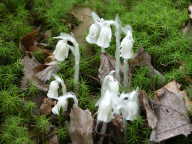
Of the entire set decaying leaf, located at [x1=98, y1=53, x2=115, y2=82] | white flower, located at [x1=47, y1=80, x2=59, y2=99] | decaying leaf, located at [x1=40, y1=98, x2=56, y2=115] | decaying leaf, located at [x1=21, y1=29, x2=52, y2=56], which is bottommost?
decaying leaf, located at [x1=40, y1=98, x2=56, y2=115]

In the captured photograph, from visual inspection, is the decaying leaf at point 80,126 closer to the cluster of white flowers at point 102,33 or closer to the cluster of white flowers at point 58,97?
the cluster of white flowers at point 58,97

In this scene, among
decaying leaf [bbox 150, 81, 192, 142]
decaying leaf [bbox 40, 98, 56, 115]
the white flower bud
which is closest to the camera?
decaying leaf [bbox 150, 81, 192, 142]

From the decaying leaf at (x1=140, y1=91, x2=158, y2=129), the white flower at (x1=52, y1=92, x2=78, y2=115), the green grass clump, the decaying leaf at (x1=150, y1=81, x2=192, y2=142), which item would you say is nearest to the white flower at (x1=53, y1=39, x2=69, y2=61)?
the white flower at (x1=52, y1=92, x2=78, y2=115)

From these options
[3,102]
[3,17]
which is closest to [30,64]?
[3,102]

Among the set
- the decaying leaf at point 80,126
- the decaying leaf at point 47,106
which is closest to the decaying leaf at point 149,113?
the decaying leaf at point 80,126

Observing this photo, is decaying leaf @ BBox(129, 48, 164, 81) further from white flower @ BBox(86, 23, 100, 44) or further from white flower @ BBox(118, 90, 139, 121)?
white flower @ BBox(118, 90, 139, 121)
